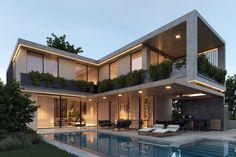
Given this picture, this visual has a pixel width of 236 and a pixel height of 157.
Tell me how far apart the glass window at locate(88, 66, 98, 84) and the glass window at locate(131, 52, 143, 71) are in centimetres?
628

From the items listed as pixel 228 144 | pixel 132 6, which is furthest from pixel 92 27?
pixel 228 144

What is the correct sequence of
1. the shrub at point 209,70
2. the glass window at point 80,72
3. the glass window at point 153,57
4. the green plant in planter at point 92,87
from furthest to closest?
the glass window at point 80,72, the green plant in planter at point 92,87, the glass window at point 153,57, the shrub at point 209,70

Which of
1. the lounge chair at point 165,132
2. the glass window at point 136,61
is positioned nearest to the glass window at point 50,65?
the glass window at point 136,61

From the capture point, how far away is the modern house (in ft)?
52.6

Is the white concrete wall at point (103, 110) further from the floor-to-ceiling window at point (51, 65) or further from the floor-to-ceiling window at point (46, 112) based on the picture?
the floor-to-ceiling window at point (51, 65)

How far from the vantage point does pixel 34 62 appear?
20109mm

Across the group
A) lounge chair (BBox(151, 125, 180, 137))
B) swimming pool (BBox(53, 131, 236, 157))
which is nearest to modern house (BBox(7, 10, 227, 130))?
lounge chair (BBox(151, 125, 180, 137))

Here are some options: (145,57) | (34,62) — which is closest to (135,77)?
(145,57)

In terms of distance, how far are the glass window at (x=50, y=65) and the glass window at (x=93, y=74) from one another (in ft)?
14.3

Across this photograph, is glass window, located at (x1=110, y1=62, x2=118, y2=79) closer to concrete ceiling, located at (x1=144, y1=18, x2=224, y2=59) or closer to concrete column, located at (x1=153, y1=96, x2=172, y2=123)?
concrete ceiling, located at (x1=144, y1=18, x2=224, y2=59)

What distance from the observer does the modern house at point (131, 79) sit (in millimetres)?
16031

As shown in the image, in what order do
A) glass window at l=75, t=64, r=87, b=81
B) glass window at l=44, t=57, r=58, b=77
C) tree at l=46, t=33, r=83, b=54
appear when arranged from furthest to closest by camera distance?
tree at l=46, t=33, r=83, b=54 → glass window at l=75, t=64, r=87, b=81 → glass window at l=44, t=57, r=58, b=77

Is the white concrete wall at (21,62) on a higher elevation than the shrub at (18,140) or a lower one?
higher

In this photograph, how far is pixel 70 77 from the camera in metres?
22.6
